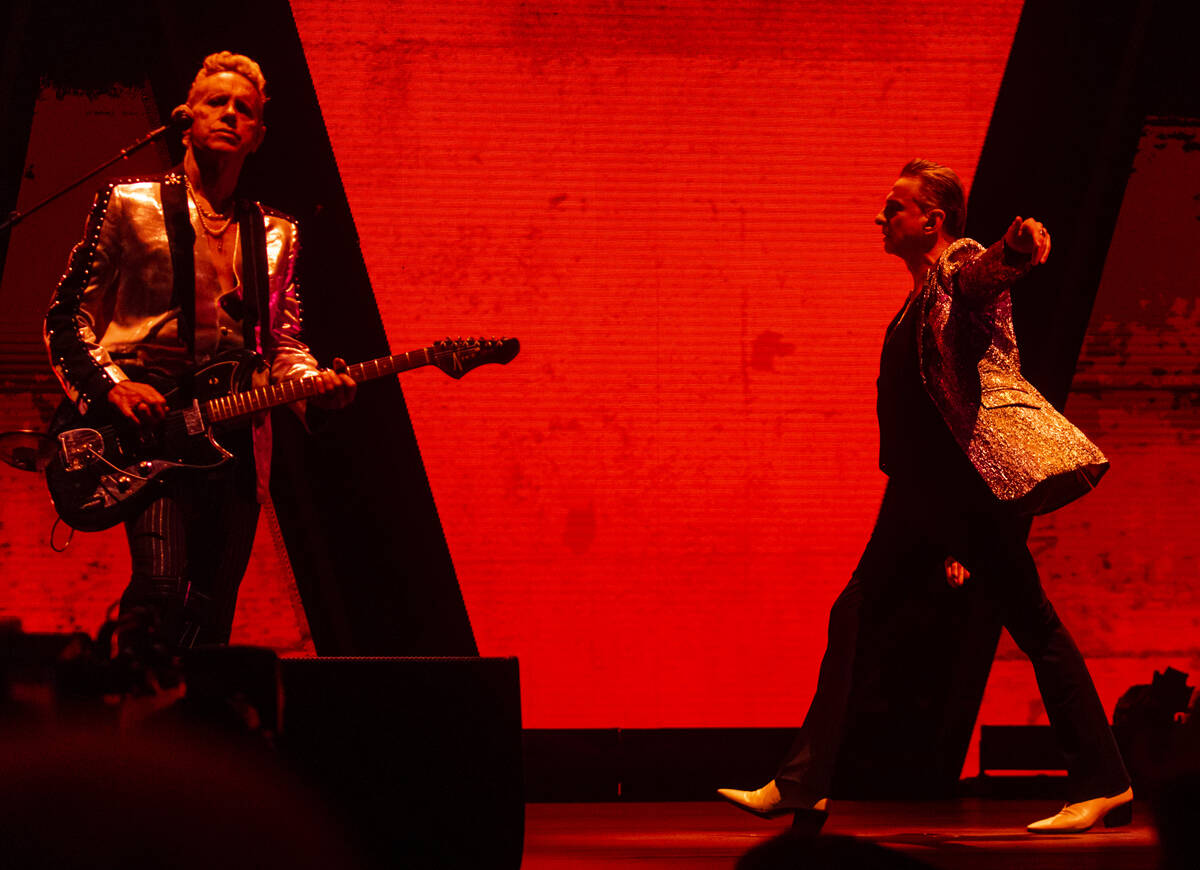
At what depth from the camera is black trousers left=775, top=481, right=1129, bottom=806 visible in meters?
2.83

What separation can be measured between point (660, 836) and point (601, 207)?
5.98ft

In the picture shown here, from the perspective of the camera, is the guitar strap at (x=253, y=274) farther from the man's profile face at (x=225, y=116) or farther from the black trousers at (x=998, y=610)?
the black trousers at (x=998, y=610)

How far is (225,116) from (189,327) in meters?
0.49

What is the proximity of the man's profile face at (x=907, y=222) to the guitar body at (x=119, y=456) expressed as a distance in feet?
5.20

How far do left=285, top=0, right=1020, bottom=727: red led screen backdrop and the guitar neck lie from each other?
784mm

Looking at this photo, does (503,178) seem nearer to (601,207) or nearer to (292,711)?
(601,207)

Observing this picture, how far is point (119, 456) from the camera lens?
2781mm

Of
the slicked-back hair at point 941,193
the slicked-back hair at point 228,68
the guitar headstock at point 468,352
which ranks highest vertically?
the slicked-back hair at point 941,193

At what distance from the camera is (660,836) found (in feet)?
9.85

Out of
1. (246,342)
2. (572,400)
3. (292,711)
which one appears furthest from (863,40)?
(292,711)

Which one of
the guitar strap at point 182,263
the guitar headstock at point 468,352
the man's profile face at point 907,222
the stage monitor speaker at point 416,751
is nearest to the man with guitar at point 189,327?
the guitar strap at point 182,263

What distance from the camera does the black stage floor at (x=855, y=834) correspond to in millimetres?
2531

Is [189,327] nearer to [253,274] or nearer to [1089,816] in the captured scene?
[253,274]

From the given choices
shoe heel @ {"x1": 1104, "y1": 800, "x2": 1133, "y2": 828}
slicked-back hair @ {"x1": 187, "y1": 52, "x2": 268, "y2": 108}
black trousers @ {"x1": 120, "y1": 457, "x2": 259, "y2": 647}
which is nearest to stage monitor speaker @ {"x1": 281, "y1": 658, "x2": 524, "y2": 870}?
black trousers @ {"x1": 120, "y1": 457, "x2": 259, "y2": 647}
